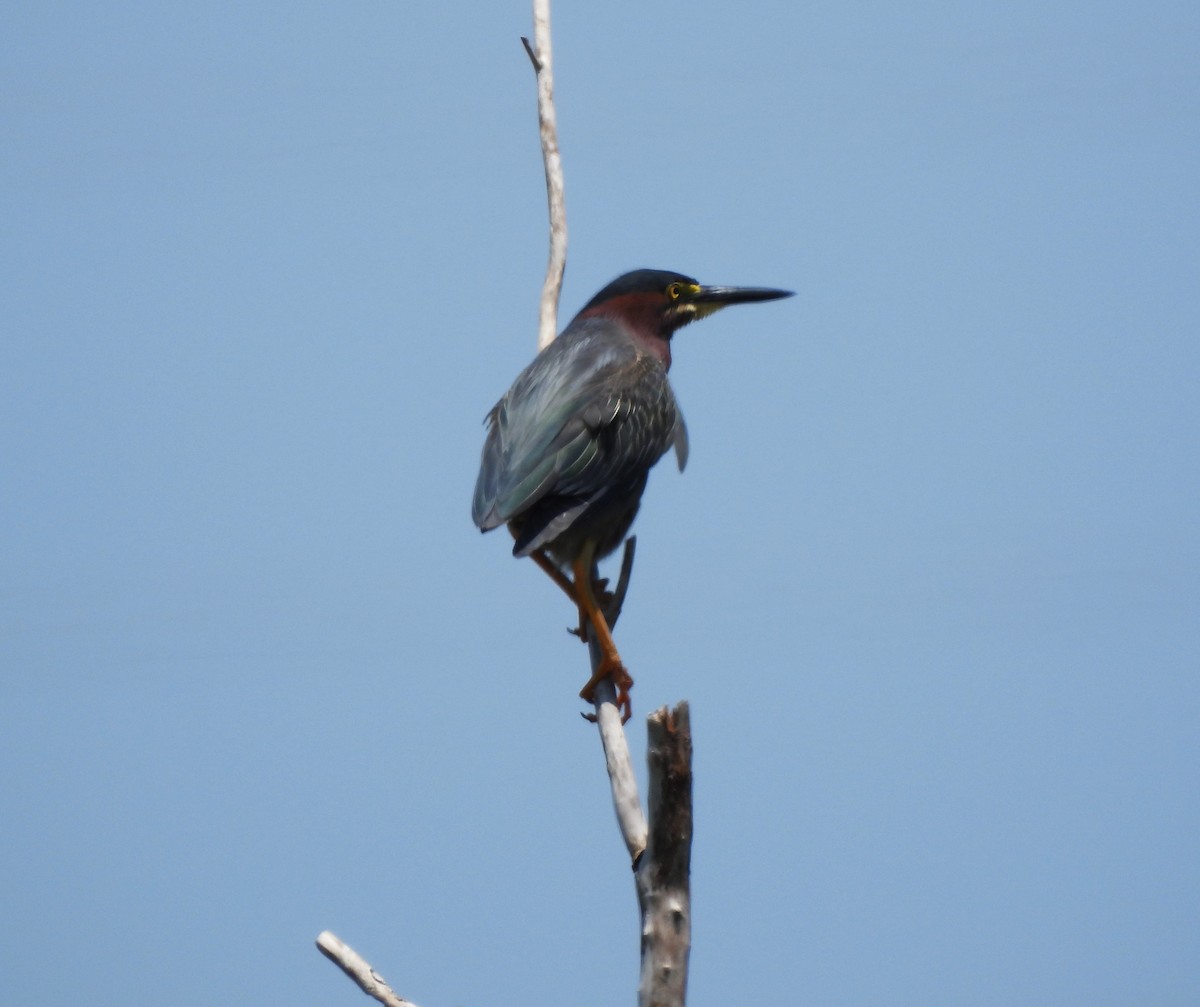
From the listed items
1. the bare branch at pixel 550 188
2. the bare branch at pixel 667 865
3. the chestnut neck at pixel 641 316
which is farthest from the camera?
the chestnut neck at pixel 641 316

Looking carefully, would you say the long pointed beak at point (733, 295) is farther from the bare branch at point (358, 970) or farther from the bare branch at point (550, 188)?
the bare branch at point (358, 970)

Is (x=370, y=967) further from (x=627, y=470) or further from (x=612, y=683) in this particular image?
(x=627, y=470)

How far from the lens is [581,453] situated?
4.23 m

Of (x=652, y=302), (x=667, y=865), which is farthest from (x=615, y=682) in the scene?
(x=652, y=302)

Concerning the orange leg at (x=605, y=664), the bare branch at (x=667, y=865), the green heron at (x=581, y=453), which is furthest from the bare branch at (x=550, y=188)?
the bare branch at (x=667, y=865)

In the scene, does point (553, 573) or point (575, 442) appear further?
point (553, 573)

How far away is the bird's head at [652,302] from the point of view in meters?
5.14

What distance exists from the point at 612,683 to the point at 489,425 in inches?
46.7

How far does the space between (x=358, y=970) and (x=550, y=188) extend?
2.57 m

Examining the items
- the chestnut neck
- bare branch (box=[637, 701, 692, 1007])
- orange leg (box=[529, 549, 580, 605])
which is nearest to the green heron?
orange leg (box=[529, 549, 580, 605])

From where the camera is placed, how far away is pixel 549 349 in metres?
4.73

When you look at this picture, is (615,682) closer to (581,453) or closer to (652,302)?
(581,453)

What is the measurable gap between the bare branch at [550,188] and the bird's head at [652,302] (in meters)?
0.33

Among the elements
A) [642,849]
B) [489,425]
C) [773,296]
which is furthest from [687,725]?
[773,296]
